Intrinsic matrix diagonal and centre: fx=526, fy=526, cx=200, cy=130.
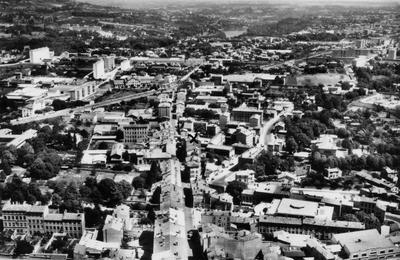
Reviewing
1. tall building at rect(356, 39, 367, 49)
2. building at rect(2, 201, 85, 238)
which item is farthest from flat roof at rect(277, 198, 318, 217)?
tall building at rect(356, 39, 367, 49)

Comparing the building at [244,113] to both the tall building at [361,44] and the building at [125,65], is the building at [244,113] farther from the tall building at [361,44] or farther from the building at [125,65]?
the tall building at [361,44]

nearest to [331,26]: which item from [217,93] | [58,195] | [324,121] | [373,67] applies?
[373,67]

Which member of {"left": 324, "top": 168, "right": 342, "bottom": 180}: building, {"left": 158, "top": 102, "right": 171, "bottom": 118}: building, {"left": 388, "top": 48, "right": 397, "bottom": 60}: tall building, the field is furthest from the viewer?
{"left": 388, "top": 48, "right": 397, "bottom": 60}: tall building

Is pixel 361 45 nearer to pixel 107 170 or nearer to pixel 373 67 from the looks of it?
pixel 373 67

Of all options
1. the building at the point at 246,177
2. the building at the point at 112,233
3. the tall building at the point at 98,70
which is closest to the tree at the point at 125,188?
the building at the point at 112,233

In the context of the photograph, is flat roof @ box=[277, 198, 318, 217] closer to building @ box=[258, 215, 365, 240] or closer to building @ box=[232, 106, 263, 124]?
building @ box=[258, 215, 365, 240]

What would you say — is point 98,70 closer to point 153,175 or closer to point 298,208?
point 153,175
